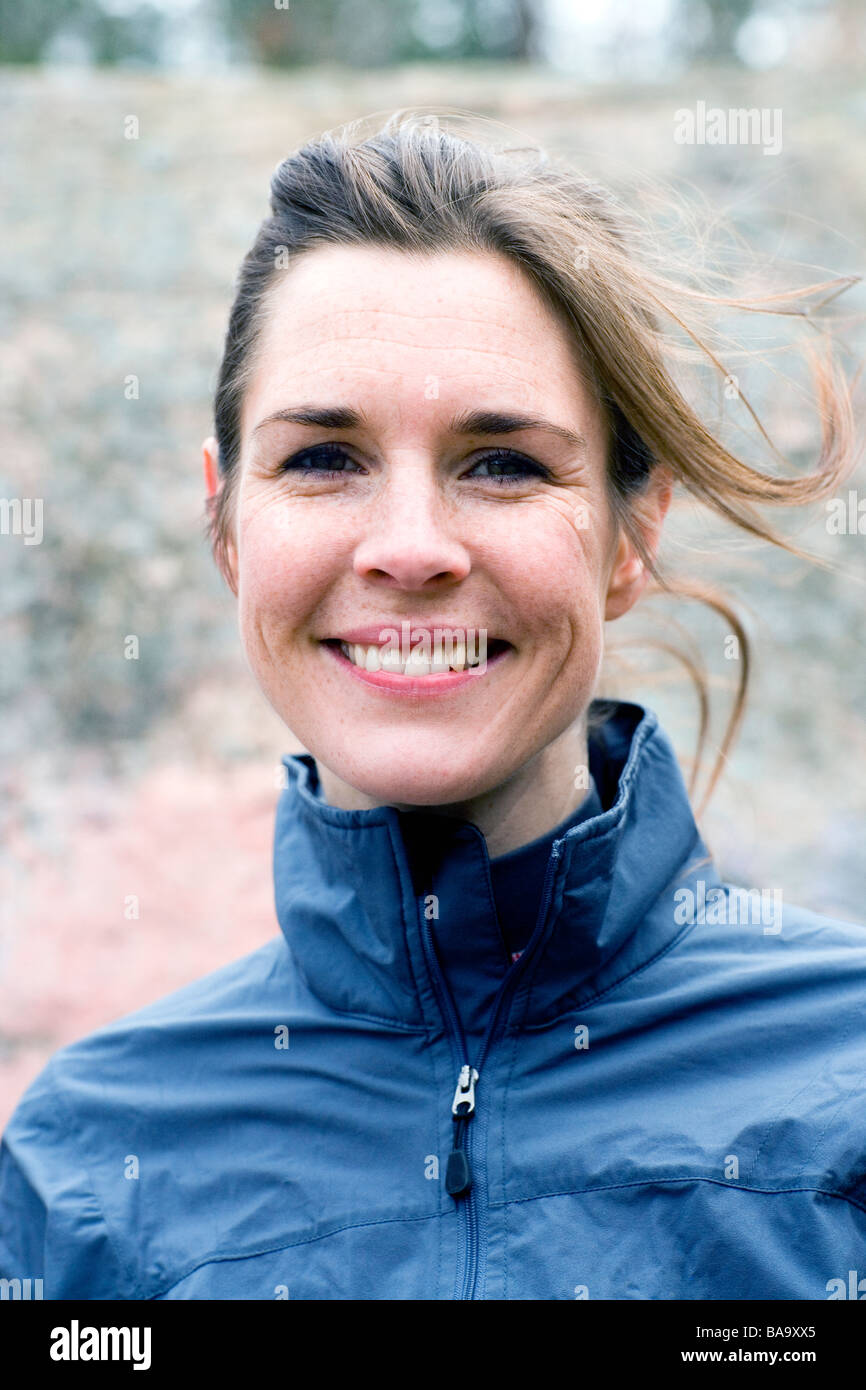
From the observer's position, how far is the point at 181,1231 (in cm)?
190

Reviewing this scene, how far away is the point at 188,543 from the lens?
5719 millimetres

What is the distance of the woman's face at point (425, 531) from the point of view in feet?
5.85

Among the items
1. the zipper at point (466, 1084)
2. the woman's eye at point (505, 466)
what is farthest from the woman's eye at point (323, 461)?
the zipper at point (466, 1084)

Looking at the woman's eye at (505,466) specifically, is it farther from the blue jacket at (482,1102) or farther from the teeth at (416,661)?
the blue jacket at (482,1102)

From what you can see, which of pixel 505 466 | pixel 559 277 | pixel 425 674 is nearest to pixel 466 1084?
pixel 425 674

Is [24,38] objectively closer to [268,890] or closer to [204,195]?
[204,195]

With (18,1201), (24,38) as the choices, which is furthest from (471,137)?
(24,38)

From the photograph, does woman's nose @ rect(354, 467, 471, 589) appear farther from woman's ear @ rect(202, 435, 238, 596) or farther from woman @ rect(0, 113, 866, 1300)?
woman's ear @ rect(202, 435, 238, 596)

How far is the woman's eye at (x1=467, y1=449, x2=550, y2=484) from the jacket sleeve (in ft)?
4.01

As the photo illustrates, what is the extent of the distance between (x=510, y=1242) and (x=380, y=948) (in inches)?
17.1

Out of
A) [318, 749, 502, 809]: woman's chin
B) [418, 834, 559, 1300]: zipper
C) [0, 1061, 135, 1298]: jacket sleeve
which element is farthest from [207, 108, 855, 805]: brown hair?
[0, 1061, 135, 1298]: jacket sleeve

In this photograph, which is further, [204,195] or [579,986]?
[204,195]

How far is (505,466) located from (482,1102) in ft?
2.91

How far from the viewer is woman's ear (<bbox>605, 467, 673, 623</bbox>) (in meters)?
2.10
